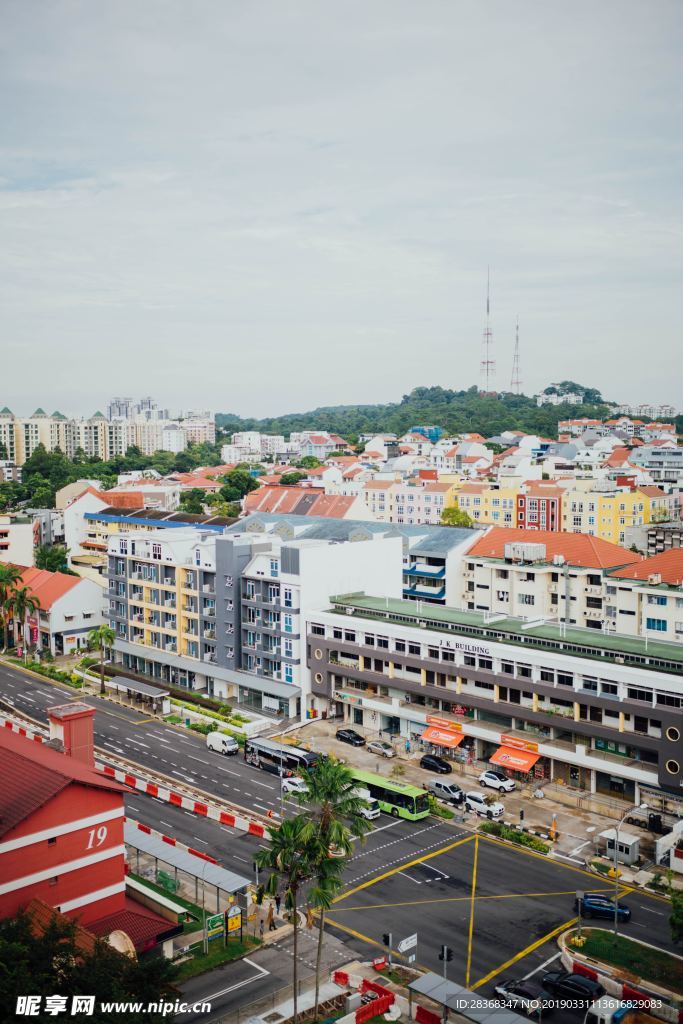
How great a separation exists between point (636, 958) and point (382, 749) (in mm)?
28928

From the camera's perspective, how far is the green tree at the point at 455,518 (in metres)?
140

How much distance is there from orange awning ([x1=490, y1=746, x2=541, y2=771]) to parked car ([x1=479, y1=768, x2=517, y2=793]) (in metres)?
0.73

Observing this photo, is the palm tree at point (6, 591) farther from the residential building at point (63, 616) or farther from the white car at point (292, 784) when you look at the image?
the white car at point (292, 784)

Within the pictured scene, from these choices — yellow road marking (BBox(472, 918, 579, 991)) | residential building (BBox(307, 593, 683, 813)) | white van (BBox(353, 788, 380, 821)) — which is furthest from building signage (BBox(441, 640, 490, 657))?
yellow road marking (BBox(472, 918, 579, 991))

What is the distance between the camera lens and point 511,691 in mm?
62750

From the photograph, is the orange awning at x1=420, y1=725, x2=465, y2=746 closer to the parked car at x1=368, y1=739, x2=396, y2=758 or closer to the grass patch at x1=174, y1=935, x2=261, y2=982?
the parked car at x1=368, y1=739, x2=396, y2=758

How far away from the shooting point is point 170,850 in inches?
1805

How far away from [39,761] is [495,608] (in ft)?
201

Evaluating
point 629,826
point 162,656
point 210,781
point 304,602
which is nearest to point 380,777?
point 210,781

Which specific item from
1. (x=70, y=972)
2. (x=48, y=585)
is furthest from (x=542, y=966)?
(x=48, y=585)

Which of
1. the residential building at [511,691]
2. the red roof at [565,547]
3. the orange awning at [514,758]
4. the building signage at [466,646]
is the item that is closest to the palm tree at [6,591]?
the residential building at [511,691]

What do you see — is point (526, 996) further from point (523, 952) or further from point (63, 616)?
point (63, 616)

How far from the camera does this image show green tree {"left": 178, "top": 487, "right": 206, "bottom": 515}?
171375 mm

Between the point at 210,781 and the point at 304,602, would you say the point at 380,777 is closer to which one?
the point at 210,781
